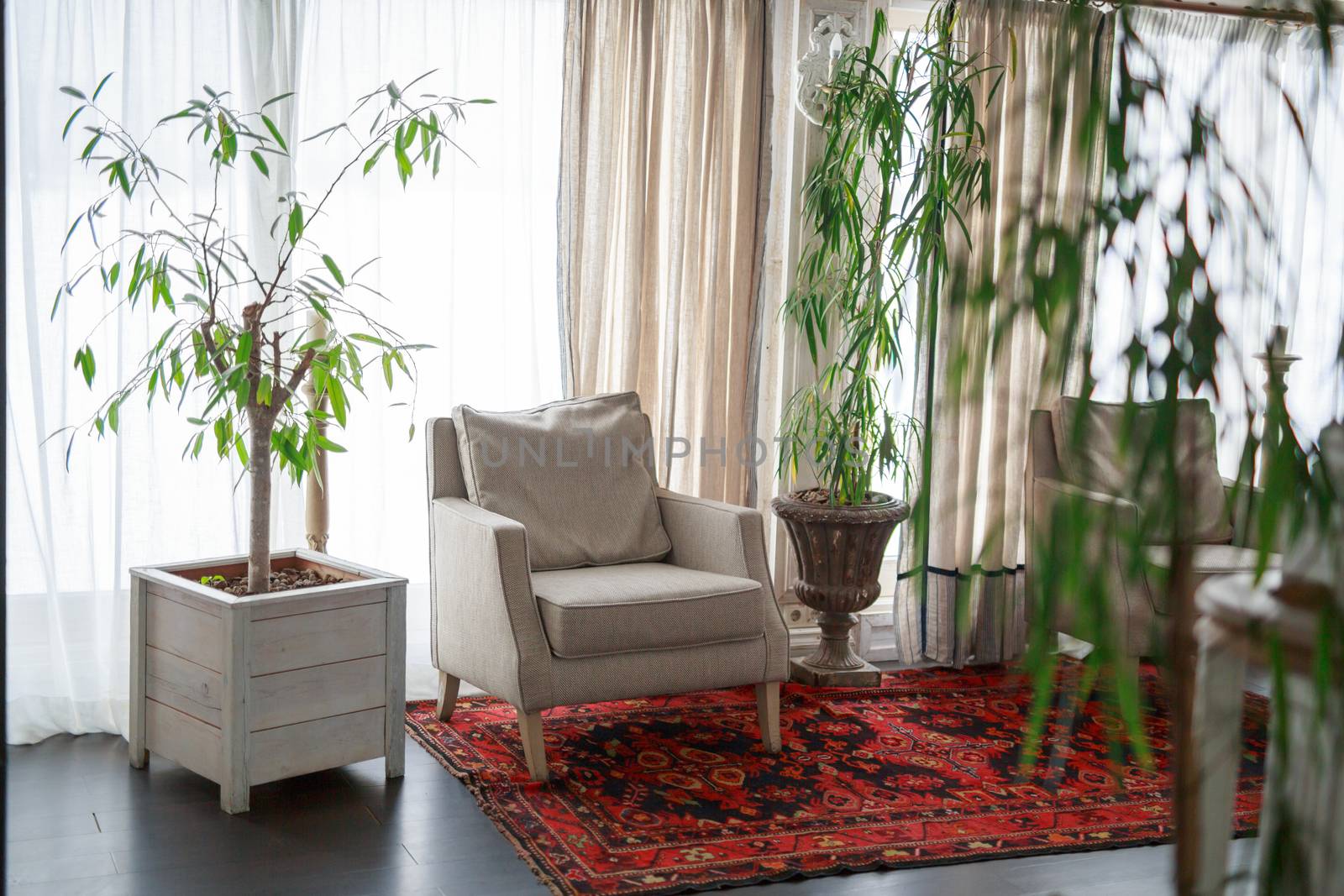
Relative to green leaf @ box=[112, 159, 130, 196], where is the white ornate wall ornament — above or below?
above

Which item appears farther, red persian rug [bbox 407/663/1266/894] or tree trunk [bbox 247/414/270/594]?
tree trunk [bbox 247/414/270/594]

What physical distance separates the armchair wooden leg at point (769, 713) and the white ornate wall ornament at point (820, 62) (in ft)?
5.96

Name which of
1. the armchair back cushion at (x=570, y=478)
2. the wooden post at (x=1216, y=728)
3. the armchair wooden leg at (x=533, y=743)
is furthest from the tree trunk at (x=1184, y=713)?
the armchair back cushion at (x=570, y=478)

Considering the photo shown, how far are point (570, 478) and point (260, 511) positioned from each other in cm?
91

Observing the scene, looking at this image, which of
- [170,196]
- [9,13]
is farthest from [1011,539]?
[9,13]

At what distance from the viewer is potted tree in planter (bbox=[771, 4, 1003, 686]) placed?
3738 millimetres

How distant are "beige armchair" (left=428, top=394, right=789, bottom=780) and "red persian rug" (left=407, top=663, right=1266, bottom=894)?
0.55 ft

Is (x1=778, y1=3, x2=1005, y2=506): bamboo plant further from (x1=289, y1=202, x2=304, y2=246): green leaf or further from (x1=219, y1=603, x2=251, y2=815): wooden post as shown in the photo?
(x1=219, y1=603, x2=251, y2=815): wooden post

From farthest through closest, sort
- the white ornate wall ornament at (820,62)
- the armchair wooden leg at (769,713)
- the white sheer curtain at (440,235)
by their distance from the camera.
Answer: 1. the white ornate wall ornament at (820,62)
2. the white sheer curtain at (440,235)
3. the armchair wooden leg at (769,713)

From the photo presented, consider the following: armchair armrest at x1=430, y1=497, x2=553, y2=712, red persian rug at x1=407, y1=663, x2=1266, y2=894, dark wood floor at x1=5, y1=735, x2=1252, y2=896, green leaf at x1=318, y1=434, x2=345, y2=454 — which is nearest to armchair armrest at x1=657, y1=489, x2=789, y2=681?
red persian rug at x1=407, y1=663, x2=1266, y2=894

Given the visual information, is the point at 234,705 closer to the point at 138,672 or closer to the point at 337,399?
A: the point at 138,672

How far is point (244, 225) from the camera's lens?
11.8ft

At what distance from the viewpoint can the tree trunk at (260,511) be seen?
2.96 m

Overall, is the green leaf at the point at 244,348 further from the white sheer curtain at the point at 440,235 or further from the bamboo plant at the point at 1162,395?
the bamboo plant at the point at 1162,395
